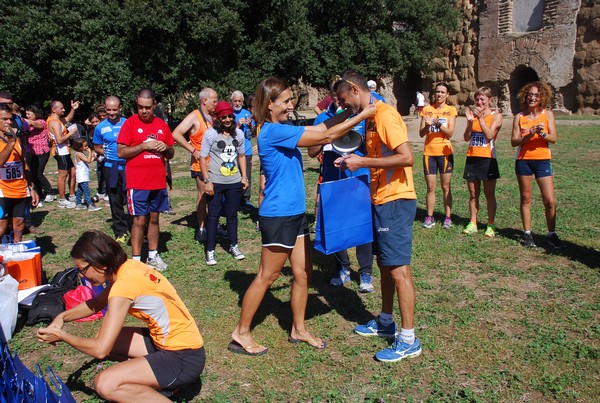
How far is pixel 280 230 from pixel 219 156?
243 centimetres

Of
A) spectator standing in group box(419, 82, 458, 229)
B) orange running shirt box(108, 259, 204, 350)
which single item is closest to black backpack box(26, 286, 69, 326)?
orange running shirt box(108, 259, 204, 350)

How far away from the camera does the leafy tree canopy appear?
53.0 ft

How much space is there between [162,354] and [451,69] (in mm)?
24818

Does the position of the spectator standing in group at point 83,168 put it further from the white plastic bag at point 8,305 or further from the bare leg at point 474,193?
the bare leg at point 474,193

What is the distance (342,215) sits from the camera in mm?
3721

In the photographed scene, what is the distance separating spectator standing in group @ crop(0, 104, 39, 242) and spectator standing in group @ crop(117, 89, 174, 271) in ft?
3.58

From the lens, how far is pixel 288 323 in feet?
14.4

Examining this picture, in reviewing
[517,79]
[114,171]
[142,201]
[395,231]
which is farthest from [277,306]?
[517,79]

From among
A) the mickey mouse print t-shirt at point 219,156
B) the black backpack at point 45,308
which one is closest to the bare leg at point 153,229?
the mickey mouse print t-shirt at point 219,156

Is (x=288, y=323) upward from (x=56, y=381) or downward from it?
downward

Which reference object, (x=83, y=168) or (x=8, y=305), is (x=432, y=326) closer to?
(x=8, y=305)

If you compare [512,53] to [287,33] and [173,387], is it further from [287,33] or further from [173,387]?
[173,387]

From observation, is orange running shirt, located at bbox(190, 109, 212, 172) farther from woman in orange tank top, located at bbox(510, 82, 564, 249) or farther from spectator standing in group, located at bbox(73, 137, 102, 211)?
woman in orange tank top, located at bbox(510, 82, 564, 249)

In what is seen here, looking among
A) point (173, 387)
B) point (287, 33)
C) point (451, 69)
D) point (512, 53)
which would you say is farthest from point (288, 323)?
point (451, 69)
